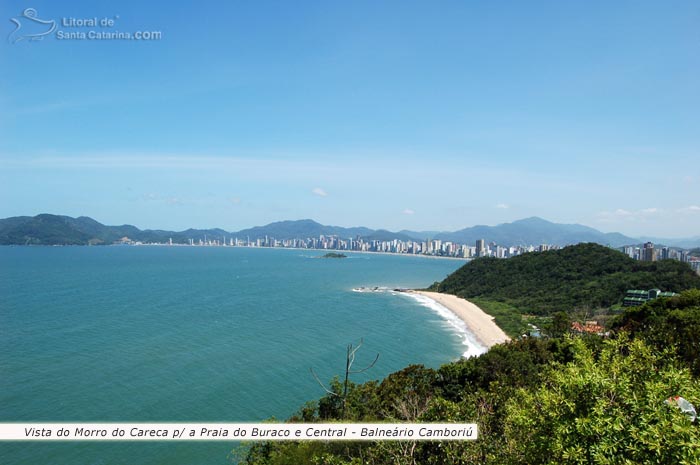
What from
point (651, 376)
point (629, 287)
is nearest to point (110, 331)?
point (651, 376)

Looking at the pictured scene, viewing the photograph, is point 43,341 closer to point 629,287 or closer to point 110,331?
point 110,331

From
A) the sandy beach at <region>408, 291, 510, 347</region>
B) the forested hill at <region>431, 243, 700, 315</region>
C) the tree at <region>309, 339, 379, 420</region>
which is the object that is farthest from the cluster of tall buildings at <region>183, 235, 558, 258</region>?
the tree at <region>309, 339, 379, 420</region>

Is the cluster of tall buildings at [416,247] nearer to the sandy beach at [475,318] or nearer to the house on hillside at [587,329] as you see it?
the sandy beach at [475,318]

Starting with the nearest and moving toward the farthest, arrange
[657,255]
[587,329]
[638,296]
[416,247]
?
[587,329] → [638,296] → [657,255] → [416,247]
